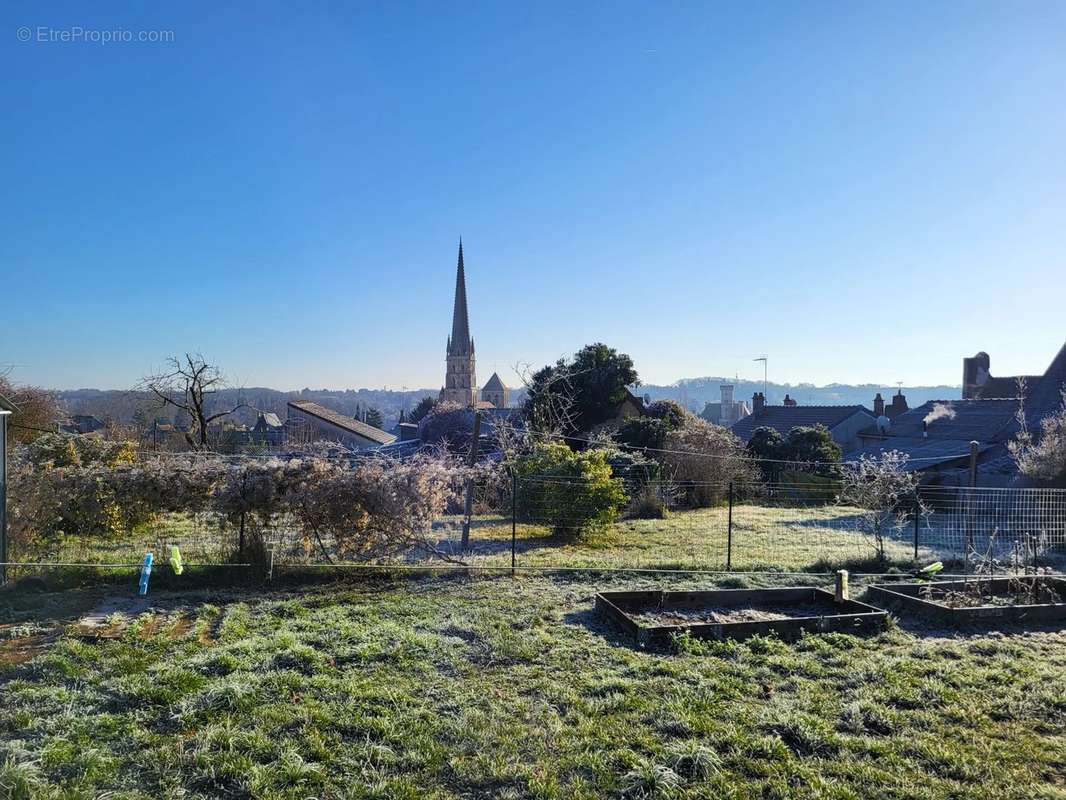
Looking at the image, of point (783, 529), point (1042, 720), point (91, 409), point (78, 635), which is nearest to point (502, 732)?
point (1042, 720)

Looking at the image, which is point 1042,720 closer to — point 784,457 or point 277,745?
point 277,745

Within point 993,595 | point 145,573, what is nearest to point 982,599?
point 993,595

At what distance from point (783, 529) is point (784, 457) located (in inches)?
376

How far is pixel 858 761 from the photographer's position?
3.83 meters

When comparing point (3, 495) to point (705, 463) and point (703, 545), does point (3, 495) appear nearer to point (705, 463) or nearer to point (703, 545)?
point (703, 545)

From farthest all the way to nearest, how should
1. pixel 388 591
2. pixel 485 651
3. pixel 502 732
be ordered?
pixel 388 591, pixel 485 651, pixel 502 732

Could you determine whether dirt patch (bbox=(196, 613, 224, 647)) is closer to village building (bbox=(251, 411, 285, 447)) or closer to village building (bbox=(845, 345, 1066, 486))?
village building (bbox=(845, 345, 1066, 486))

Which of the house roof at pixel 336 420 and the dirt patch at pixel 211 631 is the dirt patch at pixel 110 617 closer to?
the dirt patch at pixel 211 631

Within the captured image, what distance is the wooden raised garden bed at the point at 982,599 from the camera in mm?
6695

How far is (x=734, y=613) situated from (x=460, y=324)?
72.4 m

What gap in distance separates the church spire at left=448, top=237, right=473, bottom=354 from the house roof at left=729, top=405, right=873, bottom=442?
44873 mm

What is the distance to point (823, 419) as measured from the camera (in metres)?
36.3

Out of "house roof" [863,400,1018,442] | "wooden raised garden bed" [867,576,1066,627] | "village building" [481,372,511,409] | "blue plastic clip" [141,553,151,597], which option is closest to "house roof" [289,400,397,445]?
"house roof" [863,400,1018,442]

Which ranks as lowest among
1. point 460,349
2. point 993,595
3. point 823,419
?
point 993,595
